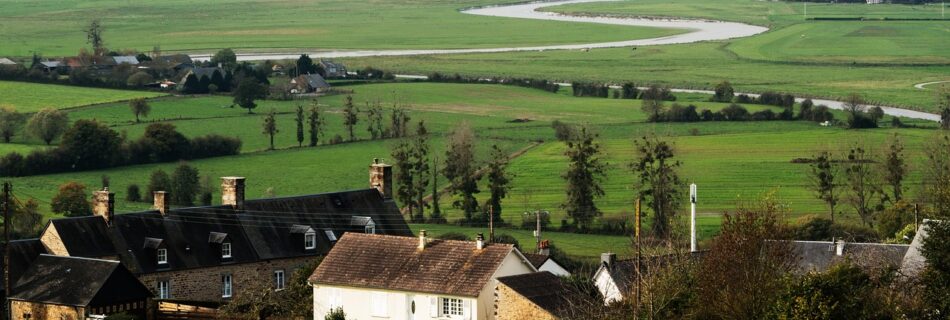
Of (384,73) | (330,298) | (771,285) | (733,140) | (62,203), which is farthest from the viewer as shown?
(384,73)

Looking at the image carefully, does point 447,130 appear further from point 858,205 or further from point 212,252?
point 212,252

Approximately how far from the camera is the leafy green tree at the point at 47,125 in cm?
11975

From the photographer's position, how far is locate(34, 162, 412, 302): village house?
63.8m

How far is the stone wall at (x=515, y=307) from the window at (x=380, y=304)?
4026 millimetres

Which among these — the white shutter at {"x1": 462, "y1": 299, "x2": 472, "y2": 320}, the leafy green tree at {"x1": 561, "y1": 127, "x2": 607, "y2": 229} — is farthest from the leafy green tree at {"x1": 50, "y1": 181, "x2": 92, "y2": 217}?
the white shutter at {"x1": 462, "y1": 299, "x2": 472, "y2": 320}

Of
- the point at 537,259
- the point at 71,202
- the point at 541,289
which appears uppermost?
the point at 541,289

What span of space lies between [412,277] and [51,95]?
97.6 metres

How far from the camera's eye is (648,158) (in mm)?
94062

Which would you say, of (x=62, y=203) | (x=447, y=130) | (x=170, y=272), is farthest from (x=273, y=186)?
(x=170, y=272)

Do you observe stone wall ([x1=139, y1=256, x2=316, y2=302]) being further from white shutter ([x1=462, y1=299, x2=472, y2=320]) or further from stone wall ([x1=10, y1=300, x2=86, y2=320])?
white shutter ([x1=462, y1=299, x2=472, y2=320])

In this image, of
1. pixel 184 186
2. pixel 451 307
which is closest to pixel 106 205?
pixel 451 307

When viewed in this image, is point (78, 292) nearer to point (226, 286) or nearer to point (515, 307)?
point (226, 286)

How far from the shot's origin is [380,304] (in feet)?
183

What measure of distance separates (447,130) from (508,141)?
23.8ft
